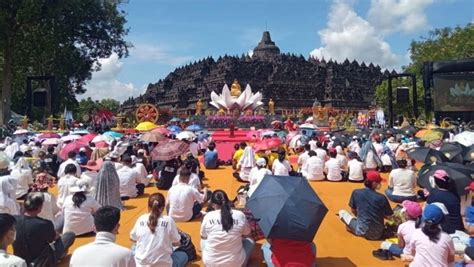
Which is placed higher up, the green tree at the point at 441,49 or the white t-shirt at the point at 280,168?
the green tree at the point at 441,49

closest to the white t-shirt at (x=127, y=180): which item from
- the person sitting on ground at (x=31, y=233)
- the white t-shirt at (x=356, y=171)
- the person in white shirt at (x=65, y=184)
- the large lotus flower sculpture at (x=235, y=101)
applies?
the person in white shirt at (x=65, y=184)

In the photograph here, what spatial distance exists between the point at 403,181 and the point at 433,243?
14.9 feet

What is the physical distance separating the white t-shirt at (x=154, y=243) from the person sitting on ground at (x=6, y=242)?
63.8 inches

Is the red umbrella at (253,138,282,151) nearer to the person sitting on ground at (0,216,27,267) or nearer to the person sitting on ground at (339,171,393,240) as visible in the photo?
the person sitting on ground at (339,171,393,240)

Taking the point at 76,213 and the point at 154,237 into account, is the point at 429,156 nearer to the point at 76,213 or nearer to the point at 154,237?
the point at 154,237

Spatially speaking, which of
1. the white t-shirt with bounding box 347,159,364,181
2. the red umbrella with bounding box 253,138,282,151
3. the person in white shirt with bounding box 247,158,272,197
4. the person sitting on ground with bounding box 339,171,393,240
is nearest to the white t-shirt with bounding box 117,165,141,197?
the person in white shirt with bounding box 247,158,272,197

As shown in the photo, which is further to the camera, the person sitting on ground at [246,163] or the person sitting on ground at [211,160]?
the person sitting on ground at [211,160]

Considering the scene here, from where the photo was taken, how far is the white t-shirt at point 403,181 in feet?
29.0

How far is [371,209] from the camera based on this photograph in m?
6.63

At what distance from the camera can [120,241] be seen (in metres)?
6.90

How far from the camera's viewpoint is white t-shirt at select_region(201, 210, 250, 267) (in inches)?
199

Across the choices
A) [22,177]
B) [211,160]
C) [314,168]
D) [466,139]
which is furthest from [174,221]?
[466,139]

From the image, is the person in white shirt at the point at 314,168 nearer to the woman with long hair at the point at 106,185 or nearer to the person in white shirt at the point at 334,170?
the person in white shirt at the point at 334,170

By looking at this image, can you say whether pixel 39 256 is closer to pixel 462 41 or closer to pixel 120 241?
pixel 120 241
